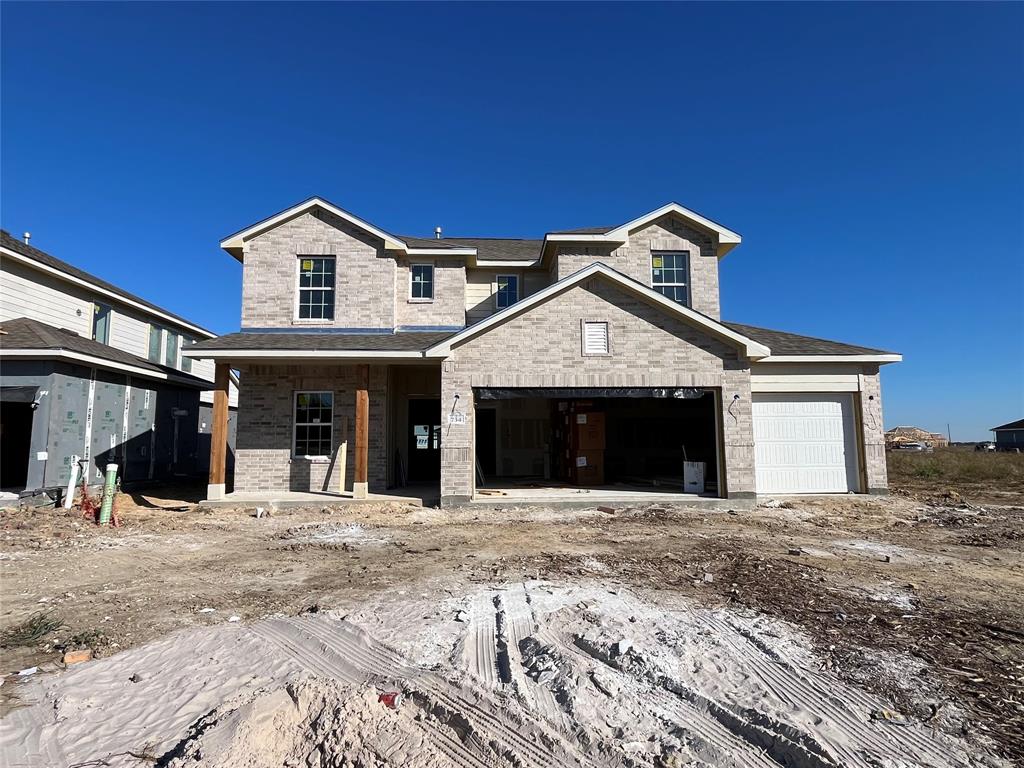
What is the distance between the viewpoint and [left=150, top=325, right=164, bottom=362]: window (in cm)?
1973

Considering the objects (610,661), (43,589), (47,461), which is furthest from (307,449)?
(610,661)

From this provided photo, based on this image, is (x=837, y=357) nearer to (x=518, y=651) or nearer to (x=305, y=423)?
(x=518, y=651)

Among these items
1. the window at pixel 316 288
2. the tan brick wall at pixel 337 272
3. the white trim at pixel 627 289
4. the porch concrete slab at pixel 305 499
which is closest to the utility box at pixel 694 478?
the white trim at pixel 627 289

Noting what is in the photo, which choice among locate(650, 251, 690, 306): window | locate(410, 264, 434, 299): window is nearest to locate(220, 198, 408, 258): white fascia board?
locate(410, 264, 434, 299): window

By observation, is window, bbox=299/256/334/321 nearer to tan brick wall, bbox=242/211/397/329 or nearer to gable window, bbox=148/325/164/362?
tan brick wall, bbox=242/211/397/329

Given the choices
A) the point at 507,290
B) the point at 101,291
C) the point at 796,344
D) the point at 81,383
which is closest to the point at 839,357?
the point at 796,344

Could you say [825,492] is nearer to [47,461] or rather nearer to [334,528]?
[334,528]

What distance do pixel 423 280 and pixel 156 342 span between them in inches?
465

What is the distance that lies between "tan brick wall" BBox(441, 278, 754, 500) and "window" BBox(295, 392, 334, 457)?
145 inches

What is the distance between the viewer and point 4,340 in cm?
1236

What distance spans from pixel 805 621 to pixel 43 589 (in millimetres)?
8373

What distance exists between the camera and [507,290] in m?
17.0

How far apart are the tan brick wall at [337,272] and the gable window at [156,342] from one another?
8133 mm

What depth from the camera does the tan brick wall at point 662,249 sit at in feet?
51.6
